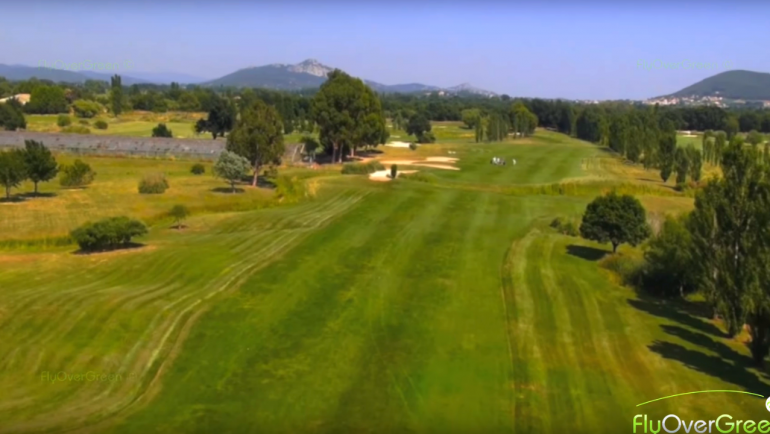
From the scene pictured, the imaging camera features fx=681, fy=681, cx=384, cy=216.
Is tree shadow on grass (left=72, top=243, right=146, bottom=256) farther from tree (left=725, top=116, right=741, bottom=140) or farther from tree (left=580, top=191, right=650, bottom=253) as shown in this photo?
tree (left=725, top=116, right=741, bottom=140)

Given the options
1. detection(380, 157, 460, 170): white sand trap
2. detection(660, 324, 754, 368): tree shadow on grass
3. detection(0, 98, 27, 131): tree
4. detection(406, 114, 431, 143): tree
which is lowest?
detection(660, 324, 754, 368): tree shadow on grass

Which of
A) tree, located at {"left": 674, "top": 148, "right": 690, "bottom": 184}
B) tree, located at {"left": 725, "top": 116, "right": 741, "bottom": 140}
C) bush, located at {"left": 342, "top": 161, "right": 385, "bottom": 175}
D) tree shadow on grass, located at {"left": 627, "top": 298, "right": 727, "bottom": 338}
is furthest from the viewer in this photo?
tree, located at {"left": 725, "top": 116, "right": 741, "bottom": 140}

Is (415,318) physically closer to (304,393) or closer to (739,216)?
(304,393)

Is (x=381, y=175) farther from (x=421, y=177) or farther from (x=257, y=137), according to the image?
(x=257, y=137)

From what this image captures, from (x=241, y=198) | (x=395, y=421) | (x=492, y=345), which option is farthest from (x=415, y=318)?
(x=241, y=198)

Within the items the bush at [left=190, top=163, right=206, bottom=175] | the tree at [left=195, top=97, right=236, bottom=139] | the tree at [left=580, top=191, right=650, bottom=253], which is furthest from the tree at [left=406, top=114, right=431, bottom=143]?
the tree at [left=580, top=191, right=650, bottom=253]

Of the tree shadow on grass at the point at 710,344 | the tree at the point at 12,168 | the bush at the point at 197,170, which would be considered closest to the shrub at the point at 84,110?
the bush at the point at 197,170

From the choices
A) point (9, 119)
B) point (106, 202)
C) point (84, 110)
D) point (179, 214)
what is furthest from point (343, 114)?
point (84, 110)

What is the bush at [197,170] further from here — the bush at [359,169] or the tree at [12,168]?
the tree at [12,168]
